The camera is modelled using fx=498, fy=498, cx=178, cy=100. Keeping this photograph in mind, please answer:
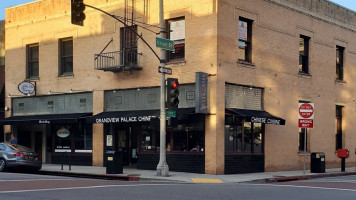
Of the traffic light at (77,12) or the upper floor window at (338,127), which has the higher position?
the traffic light at (77,12)

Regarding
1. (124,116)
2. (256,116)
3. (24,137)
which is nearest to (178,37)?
(124,116)

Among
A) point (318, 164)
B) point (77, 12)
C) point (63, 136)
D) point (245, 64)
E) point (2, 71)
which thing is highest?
point (77, 12)

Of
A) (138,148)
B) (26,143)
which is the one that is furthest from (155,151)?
(26,143)

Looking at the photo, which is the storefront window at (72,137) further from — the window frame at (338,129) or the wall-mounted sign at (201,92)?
the window frame at (338,129)

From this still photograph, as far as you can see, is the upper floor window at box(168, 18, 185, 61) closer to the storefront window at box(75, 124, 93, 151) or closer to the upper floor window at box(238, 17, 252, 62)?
the upper floor window at box(238, 17, 252, 62)

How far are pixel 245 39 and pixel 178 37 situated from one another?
3.20 metres

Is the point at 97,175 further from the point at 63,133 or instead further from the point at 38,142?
the point at 38,142

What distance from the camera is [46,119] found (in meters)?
27.3

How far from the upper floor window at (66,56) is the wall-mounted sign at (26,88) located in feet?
6.68

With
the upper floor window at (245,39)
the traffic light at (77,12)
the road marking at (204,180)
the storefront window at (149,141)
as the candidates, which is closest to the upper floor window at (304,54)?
the upper floor window at (245,39)

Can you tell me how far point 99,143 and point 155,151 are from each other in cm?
380

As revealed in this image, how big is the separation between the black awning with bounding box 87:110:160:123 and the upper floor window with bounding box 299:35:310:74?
8978mm

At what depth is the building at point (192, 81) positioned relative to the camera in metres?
22.4

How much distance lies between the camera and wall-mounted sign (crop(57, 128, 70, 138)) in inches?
1101
